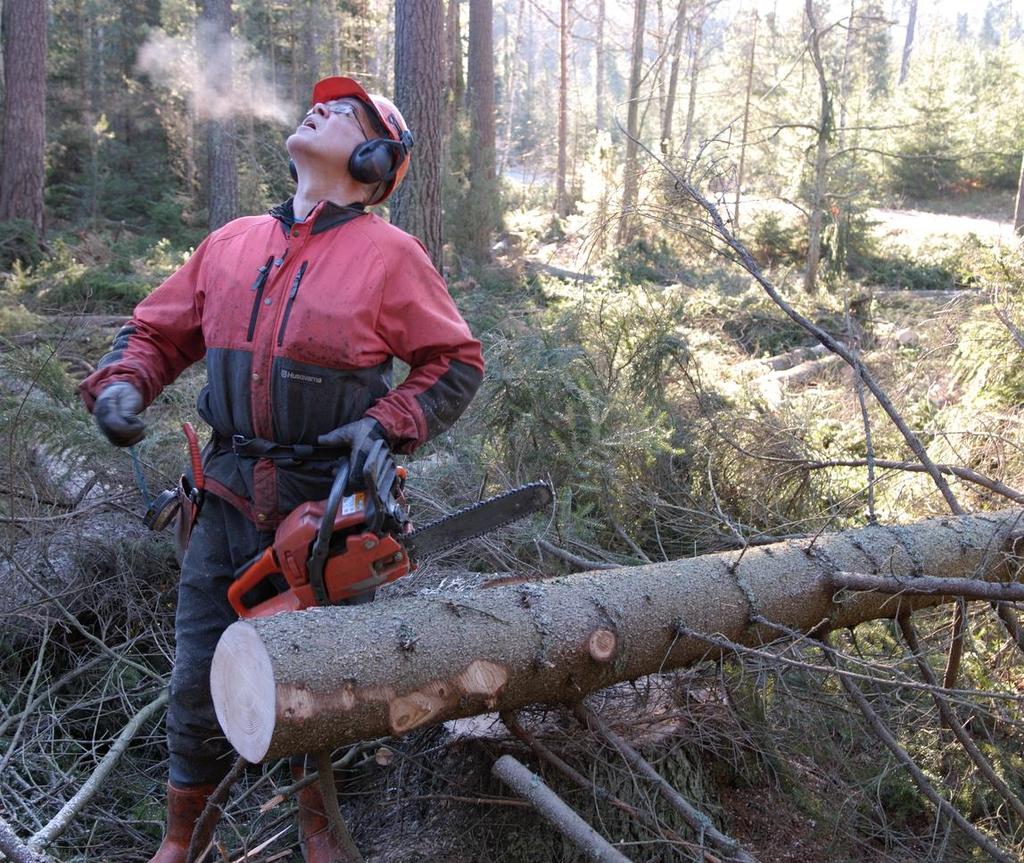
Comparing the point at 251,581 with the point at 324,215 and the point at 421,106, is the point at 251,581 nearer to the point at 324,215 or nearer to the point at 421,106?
the point at 324,215

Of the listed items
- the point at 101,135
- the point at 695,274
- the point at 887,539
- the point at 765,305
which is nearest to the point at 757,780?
the point at 887,539

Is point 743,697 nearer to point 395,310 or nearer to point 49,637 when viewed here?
point 395,310

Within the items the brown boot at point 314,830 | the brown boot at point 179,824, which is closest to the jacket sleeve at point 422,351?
the brown boot at point 314,830

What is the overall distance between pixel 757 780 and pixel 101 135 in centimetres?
1953

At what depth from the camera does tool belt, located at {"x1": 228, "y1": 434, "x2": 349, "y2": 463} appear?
235 cm

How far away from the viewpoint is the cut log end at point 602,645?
227 centimetres

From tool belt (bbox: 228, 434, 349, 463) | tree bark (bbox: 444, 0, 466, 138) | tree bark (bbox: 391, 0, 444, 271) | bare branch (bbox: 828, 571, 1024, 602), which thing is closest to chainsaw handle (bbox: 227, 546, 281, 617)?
tool belt (bbox: 228, 434, 349, 463)

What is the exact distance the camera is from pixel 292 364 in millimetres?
2328

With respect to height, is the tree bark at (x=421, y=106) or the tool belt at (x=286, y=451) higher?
the tree bark at (x=421, y=106)

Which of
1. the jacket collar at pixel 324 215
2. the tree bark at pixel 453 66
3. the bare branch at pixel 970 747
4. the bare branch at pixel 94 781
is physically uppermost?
the tree bark at pixel 453 66

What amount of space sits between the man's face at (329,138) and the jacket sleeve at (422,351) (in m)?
0.34

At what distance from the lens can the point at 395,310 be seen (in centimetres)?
242

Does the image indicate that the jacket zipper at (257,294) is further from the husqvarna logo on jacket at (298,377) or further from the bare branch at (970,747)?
the bare branch at (970,747)

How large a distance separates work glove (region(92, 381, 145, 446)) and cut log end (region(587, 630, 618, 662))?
135 cm
